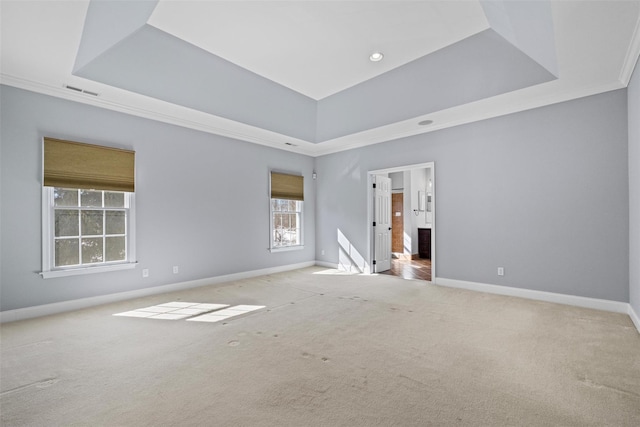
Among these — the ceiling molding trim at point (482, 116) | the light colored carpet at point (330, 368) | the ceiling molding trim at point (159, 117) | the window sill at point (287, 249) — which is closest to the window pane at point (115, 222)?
the light colored carpet at point (330, 368)

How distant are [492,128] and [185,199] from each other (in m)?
5.07

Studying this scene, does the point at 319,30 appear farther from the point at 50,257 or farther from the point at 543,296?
the point at 543,296

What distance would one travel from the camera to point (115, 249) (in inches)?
169

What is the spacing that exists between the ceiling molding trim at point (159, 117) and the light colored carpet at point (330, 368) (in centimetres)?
277

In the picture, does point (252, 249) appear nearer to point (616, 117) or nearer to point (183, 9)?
point (183, 9)

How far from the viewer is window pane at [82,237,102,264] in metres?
4.04

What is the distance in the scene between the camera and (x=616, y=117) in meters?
3.72

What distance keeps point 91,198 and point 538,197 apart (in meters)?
6.25

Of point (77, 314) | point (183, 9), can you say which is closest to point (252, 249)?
point (77, 314)

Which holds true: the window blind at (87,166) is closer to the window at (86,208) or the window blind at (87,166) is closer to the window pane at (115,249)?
the window at (86,208)

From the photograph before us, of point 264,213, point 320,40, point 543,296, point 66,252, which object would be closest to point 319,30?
point 320,40

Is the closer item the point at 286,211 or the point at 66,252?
the point at 66,252

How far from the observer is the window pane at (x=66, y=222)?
12.6 ft

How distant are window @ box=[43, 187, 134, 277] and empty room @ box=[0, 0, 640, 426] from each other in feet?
0.09
